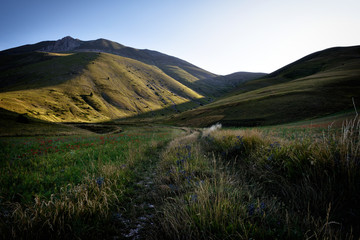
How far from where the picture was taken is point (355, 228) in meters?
2.34

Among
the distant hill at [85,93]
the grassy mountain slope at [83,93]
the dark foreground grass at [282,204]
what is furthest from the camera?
the distant hill at [85,93]

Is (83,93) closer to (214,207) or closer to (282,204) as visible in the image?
(214,207)

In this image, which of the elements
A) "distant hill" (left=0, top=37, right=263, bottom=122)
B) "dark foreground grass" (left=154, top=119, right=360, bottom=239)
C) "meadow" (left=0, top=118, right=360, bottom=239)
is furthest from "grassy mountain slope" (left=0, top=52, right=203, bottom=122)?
"dark foreground grass" (left=154, top=119, right=360, bottom=239)

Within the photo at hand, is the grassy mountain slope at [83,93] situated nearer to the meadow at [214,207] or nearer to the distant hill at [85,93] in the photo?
the distant hill at [85,93]

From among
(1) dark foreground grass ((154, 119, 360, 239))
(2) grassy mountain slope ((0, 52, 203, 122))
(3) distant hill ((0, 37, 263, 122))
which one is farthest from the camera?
(3) distant hill ((0, 37, 263, 122))

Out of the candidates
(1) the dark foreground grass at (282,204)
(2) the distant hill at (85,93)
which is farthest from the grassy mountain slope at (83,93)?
(1) the dark foreground grass at (282,204)

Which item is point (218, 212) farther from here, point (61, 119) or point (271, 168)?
point (61, 119)

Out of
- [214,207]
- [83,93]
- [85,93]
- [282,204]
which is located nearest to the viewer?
[214,207]

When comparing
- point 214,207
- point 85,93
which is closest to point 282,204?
point 214,207

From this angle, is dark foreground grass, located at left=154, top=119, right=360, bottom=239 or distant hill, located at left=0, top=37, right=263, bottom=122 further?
distant hill, located at left=0, top=37, right=263, bottom=122

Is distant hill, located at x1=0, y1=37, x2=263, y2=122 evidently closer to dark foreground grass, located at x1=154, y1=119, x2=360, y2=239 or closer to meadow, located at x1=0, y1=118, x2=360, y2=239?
meadow, located at x1=0, y1=118, x2=360, y2=239

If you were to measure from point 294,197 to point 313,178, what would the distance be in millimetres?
729

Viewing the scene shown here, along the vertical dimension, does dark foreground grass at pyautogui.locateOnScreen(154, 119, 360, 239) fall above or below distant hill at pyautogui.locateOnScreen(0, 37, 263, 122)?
below

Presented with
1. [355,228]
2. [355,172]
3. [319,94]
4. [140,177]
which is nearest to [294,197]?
[355,228]
